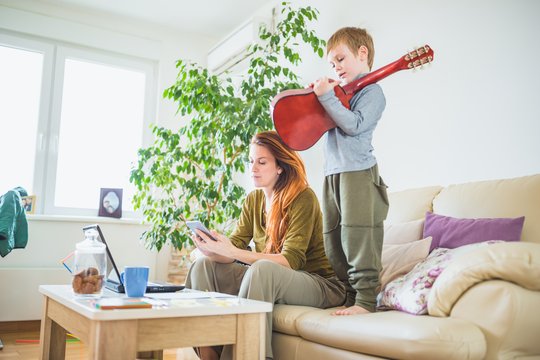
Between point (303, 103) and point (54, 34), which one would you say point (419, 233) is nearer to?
point (303, 103)

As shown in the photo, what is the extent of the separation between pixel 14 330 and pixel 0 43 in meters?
2.13

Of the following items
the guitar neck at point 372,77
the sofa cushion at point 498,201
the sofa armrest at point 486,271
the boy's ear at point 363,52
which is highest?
the boy's ear at point 363,52

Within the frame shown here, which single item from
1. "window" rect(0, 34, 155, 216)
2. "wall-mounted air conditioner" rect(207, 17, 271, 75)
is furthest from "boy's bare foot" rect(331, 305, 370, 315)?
"window" rect(0, 34, 155, 216)

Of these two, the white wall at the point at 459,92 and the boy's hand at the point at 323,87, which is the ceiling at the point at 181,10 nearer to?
the white wall at the point at 459,92

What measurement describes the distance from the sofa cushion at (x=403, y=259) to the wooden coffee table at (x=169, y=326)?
0.58 m

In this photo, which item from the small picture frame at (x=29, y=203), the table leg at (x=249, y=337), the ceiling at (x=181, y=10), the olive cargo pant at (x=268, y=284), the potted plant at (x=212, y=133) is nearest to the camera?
the table leg at (x=249, y=337)

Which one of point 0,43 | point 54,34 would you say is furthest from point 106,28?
point 0,43

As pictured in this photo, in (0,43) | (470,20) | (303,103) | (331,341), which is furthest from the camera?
(0,43)

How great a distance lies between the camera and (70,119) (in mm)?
4145

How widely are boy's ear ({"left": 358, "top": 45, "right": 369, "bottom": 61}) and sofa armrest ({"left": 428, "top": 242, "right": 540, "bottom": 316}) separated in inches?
33.5

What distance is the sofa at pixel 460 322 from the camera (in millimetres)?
1201

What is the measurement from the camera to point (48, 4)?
13.2ft

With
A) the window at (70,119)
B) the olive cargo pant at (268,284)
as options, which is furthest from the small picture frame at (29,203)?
the olive cargo pant at (268,284)

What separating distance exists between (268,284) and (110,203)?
2.81 meters
